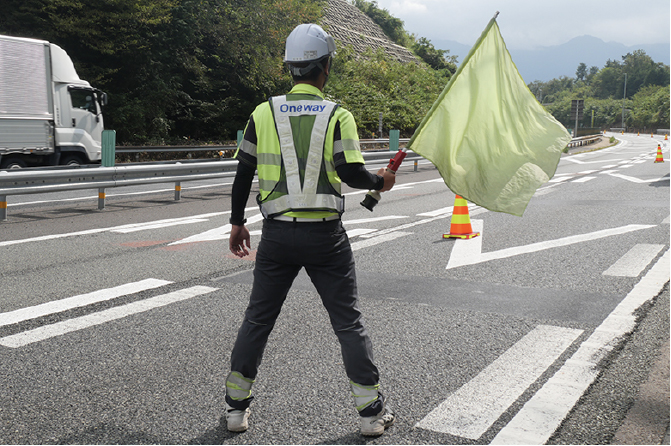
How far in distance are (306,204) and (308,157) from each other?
0.69 feet

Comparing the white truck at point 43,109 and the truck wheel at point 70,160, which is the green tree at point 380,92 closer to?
the white truck at point 43,109

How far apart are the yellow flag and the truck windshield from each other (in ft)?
54.1

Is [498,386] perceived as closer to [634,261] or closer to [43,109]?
[634,261]

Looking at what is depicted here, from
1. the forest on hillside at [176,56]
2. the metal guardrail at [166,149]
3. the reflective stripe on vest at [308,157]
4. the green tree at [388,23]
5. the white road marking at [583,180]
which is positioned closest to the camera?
the reflective stripe on vest at [308,157]

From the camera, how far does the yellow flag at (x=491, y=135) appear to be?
3262mm

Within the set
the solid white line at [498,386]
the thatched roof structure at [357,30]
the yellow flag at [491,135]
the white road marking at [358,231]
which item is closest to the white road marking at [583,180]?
the white road marking at [358,231]

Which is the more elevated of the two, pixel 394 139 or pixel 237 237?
pixel 394 139

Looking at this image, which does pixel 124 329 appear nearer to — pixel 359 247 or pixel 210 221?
pixel 359 247

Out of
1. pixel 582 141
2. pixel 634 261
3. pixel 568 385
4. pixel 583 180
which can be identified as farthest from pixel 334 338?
pixel 582 141

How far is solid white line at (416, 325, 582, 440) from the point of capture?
3.06m

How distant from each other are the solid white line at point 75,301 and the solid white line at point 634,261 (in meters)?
4.46

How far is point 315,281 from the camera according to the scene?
120 inches

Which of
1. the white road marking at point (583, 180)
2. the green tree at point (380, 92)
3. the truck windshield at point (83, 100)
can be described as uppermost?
the green tree at point (380, 92)

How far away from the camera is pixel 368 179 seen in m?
2.91
